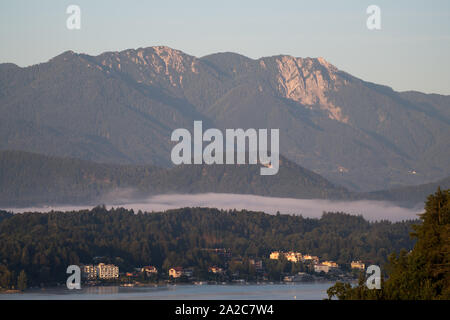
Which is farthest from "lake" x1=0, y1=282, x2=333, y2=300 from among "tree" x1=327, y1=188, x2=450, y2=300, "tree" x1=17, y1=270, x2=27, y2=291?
"tree" x1=327, y1=188, x2=450, y2=300

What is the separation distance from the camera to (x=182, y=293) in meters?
160

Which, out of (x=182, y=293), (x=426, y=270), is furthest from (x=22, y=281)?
(x=426, y=270)

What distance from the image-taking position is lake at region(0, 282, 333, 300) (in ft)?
488

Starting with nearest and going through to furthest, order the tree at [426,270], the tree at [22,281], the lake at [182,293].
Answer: the tree at [426,270], the lake at [182,293], the tree at [22,281]

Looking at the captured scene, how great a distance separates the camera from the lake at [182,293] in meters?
149

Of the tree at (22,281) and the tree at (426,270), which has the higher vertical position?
the tree at (426,270)

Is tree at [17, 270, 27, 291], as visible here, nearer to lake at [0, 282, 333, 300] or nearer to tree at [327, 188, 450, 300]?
lake at [0, 282, 333, 300]

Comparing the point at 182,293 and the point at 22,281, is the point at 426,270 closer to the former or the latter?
the point at 182,293

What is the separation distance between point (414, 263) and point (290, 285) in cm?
13210

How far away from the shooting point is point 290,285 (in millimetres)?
199625

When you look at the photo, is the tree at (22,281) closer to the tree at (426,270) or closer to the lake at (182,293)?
the lake at (182,293)

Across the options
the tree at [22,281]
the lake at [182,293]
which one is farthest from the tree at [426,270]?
the tree at [22,281]

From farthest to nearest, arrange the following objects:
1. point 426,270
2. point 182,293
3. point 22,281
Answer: point 22,281 → point 182,293 → point 426,270
